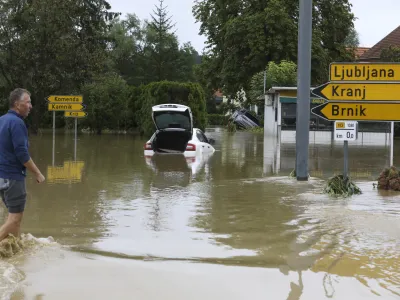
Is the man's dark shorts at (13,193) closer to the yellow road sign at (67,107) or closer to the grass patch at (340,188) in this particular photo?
the grass patch at (340,188)

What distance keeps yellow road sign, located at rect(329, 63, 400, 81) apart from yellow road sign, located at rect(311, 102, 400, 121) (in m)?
0.51

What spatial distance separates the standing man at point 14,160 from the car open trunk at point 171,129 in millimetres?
14623

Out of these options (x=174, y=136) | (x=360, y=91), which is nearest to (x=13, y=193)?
(x=360, y=91)

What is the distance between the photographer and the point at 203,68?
4859cm

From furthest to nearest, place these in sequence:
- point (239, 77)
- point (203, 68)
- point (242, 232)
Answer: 1. point (203, 68)
2. point (239, 77)
3. point (242, 232)

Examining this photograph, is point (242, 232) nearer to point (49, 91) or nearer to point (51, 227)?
point (51, 227)

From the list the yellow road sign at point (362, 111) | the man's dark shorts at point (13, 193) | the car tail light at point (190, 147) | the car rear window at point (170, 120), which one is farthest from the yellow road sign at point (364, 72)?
the car rear window at point (170, 120)

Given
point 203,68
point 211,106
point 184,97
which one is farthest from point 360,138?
point 211,106

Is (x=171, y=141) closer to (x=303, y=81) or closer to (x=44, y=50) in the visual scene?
(x=303, y=81)

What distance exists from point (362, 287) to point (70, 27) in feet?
104

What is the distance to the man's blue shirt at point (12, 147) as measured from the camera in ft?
20.2

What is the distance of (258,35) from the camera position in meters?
41.4

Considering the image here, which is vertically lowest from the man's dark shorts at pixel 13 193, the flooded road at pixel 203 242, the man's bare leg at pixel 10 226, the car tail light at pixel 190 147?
the flooded road at pixel 203 242

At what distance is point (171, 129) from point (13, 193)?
1496cm
